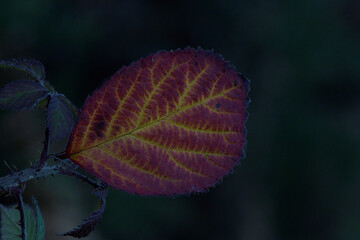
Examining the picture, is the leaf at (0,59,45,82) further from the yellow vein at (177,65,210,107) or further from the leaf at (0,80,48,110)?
the yellow vein at (177,65,210,107)

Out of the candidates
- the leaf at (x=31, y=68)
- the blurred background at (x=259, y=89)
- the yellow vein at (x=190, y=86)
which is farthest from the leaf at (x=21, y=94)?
the blurred background at (x=259, y=89)

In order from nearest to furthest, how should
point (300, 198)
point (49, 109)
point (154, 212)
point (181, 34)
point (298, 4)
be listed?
point (49, 109) < point (154, 212) < point (181, 34) < point (300, 198) < point (298, 4)

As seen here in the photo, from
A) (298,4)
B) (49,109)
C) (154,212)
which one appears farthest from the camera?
(298,4)

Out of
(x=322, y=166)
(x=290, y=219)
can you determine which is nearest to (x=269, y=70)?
(x=322, y=166)

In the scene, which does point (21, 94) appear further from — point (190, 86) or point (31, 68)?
point (190, 86)

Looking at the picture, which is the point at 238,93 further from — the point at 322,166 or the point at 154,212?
the point at 322,166

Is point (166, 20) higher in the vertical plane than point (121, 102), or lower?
lower
